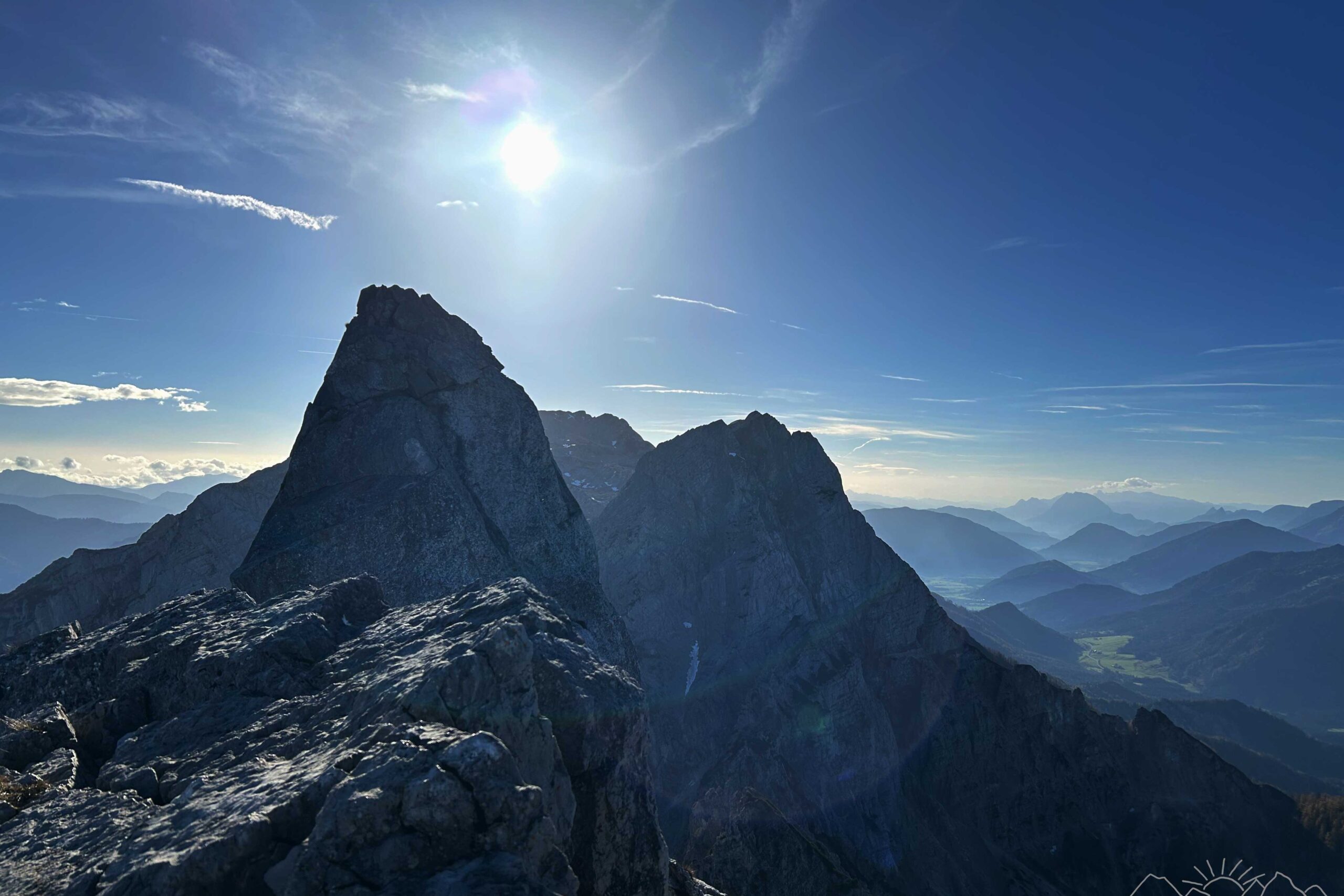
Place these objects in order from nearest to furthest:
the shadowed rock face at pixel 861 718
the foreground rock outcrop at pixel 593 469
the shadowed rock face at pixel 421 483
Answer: the shadowed rock face at pixel 421 483 → the shadowed rock face at pixel 861 718 → the foreground rock outcrop at pixel 593 469

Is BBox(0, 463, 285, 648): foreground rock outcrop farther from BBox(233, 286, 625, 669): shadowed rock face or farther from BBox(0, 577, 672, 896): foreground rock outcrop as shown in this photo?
BBox(0, 577, 672, 896): foreground rock outcrop

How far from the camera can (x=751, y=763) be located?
305 ft

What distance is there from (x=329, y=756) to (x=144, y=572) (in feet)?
396

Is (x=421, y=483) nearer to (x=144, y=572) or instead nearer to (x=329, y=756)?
(x=329, y=756)

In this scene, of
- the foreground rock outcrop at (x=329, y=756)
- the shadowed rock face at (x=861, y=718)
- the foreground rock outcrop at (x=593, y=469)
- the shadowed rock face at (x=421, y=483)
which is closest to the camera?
the foreground rock outcrop at (x=329, y=756)

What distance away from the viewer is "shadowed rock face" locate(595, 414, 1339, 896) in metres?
97.6

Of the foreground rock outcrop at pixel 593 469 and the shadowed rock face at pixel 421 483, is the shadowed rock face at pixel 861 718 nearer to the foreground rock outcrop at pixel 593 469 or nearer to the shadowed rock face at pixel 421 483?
the foreground rock outcrop at pixel 593 469

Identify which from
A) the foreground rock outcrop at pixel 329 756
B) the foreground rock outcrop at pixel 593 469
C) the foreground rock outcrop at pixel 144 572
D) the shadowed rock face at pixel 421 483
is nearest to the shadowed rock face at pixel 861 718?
the foreground rock outcrop at pixel 593 469

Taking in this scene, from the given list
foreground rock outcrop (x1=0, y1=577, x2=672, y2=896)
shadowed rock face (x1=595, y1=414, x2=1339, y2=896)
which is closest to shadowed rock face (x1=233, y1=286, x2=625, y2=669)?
foreground rock outcrop (x1=0, y1=577, x2=672, y2=896)

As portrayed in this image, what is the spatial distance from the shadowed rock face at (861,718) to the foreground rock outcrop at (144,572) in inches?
2640

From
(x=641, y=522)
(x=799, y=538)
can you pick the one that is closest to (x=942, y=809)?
(x=799, y=538)

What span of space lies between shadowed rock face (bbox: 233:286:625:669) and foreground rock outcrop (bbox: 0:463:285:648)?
5359 centimetres

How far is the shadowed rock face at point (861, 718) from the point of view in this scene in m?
97.6

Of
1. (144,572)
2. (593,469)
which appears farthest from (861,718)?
(144,572)
